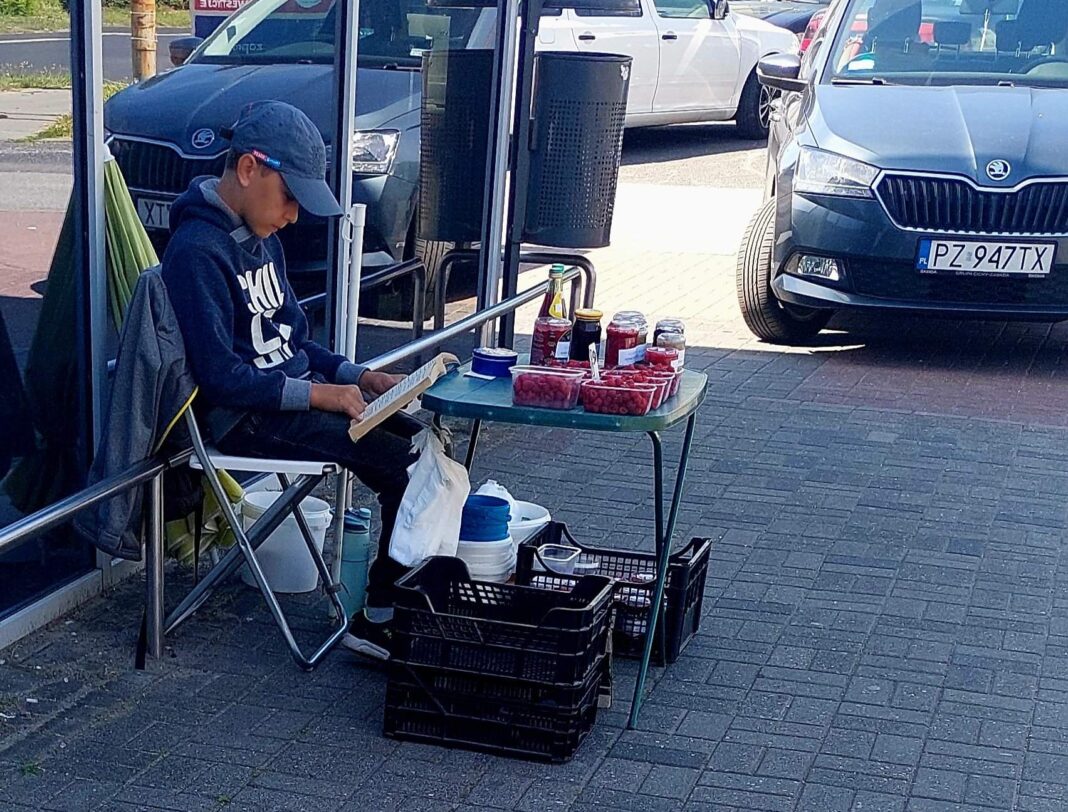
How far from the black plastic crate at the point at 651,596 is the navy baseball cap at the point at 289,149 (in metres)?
1.17

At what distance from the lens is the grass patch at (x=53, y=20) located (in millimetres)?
4180

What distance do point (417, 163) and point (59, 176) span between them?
2.27 meters

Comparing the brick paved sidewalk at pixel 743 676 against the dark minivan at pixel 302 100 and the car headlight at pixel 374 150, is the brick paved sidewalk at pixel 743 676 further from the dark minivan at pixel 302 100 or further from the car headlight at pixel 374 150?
the car headlight at pixel 374 150

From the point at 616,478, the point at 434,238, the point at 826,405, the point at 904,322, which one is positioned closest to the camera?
the point at 616,478

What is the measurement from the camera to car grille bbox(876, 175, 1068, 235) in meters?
7.39

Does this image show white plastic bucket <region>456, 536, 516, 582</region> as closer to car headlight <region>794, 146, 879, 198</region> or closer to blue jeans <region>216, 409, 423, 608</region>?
blue jeans <region>216, 409, 423, 608</region>

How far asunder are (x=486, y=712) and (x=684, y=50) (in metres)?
12.4

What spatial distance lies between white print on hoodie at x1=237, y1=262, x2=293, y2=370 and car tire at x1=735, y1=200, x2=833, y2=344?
14.5ft

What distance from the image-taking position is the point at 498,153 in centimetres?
659

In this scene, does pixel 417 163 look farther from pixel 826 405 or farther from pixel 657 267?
pixel 657 267

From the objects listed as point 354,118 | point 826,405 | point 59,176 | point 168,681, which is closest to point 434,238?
point 354,118

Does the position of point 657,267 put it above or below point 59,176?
below

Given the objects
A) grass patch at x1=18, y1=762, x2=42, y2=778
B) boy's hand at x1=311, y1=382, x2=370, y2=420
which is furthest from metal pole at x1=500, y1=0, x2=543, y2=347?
grass patch at x1=18, y1=762, x2=42, y2=778

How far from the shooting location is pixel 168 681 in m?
4.02
